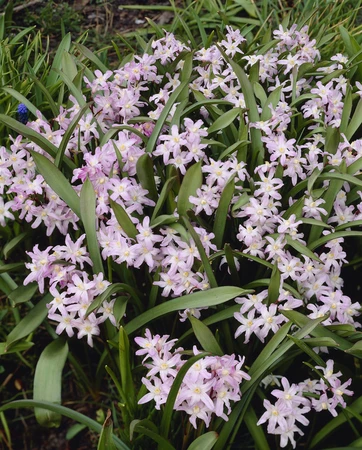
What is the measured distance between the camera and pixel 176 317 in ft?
6.26

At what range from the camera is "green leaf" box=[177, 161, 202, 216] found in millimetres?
1921

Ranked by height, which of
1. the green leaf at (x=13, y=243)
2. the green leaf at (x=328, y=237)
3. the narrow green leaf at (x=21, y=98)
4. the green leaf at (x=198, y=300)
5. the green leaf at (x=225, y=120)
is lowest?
the green leaf at (x=328, y=237)

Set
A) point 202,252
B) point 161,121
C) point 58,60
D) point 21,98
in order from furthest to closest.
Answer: point 58,60, point 21,98, point 161,121, point 202,252

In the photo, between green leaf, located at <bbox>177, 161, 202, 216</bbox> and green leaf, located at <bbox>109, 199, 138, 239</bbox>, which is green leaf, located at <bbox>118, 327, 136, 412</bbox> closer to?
green leaf, located at <bbox>109, 199, 138, 239</bbox>

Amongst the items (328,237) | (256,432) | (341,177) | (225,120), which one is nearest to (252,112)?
(225,120)

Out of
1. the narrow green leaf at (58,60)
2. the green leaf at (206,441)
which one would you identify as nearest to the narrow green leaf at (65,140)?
the narrow green leaf at (58,60)

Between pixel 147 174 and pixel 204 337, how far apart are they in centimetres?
63

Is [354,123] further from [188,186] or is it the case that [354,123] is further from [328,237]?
[188,186]

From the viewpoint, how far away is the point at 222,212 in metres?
1.91

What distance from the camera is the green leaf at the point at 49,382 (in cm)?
172

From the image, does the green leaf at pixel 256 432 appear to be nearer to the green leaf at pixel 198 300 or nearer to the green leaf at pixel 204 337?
the green leaf at pixel 204 337

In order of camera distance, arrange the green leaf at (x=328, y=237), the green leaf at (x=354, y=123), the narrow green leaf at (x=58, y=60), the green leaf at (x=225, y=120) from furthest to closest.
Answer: the narrow green leaf at (x=58, y=60)
the green leaf at (x=354, y=123)
the green leaf at (x=225, y=120)
the green leaf at (x=328, y=237)

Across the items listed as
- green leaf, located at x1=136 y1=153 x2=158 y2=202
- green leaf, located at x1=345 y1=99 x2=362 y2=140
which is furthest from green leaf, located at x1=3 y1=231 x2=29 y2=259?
green leaf, located at x1=345 y1=99 x2=362 y2=140

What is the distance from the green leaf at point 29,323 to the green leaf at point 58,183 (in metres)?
0.33
